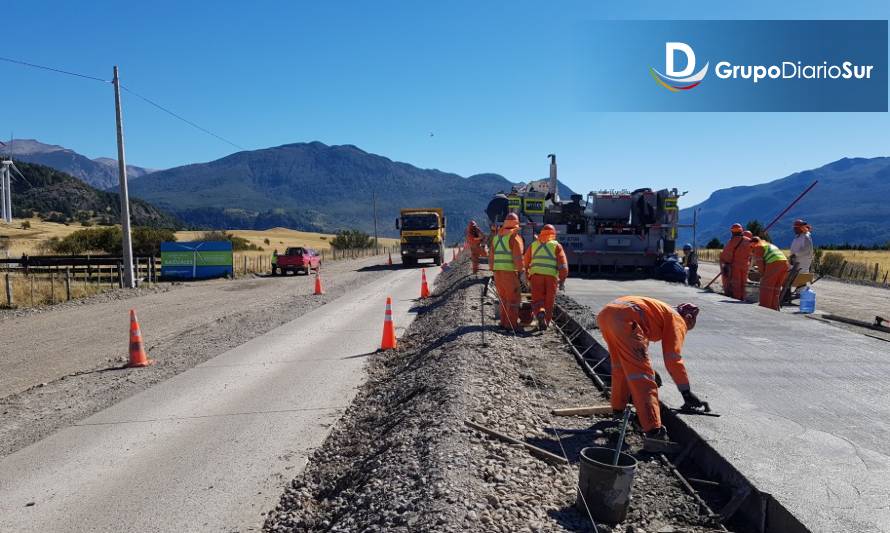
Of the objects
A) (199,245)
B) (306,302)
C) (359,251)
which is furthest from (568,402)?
(359,251)

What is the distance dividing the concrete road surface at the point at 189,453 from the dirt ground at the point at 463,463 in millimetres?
325

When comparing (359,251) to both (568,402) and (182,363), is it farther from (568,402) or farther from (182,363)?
(568,402)

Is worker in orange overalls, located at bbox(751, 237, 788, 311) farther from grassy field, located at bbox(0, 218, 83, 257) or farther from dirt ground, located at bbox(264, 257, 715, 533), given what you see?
grassy field, located at bbox(0, 218, 83, 257)

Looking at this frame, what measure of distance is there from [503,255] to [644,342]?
538 centimetres

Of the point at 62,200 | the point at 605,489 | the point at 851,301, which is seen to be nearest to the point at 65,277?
the point at 605,489

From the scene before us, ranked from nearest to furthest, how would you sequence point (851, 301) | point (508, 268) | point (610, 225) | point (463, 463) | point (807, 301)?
point (463, 463) < point (508, 268) < point (807, 301) < point (851, 301) < point (610, 225)

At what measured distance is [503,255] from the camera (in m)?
10.7

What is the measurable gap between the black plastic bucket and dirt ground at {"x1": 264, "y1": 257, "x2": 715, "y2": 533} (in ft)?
0.35

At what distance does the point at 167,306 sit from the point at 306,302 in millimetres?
4218

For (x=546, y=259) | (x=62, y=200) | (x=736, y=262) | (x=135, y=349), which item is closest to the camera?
(x=135, y=349)

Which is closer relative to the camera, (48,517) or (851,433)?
(48,517)

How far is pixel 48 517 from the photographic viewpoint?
4.65 meters

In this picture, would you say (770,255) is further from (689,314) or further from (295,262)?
(295,262)

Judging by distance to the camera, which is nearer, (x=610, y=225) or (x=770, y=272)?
(x=770, y=272)
